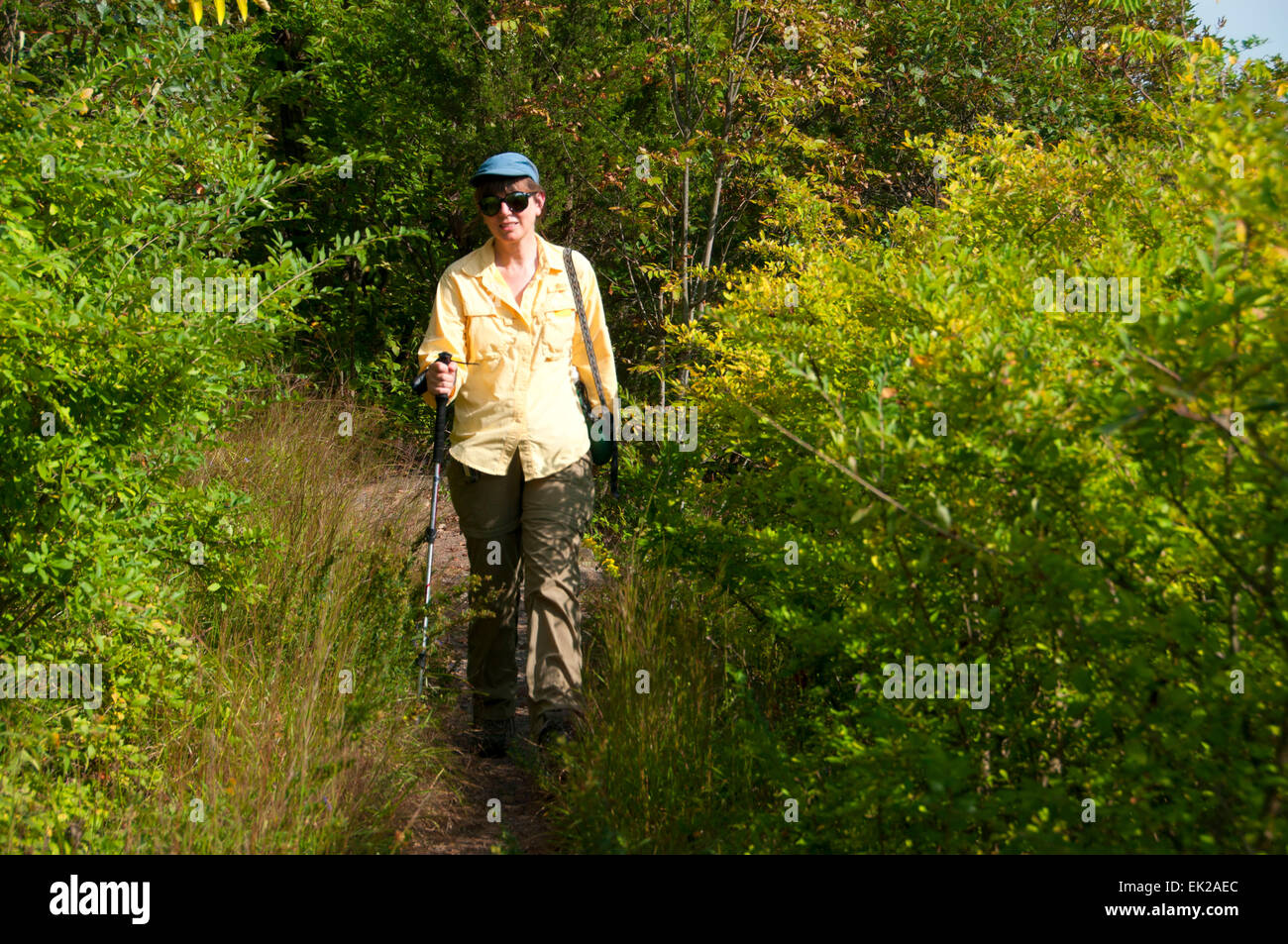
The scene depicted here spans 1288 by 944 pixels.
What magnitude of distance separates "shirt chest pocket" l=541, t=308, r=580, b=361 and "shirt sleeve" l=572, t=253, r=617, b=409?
6cm

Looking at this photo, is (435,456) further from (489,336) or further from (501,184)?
(501,184)

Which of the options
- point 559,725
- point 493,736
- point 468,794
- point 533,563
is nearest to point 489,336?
point 533,563

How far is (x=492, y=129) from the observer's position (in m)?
8.16

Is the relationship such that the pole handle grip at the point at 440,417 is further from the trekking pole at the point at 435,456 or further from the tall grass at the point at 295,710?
the tall grass at the point at 295,710

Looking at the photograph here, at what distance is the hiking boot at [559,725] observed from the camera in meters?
4.05

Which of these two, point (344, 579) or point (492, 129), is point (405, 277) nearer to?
point (492, 129)

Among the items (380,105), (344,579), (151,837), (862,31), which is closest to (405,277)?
(380,105)

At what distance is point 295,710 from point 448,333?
1.49 metres

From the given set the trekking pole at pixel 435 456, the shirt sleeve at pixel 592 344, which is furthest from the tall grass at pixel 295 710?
the shirt sleeve at pixel 592 344

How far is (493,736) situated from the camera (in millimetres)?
4426

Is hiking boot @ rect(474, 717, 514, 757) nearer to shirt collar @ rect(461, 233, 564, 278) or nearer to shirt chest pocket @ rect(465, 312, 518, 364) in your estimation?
shirt chest pocket @ rect(465, 312, 518, 364)

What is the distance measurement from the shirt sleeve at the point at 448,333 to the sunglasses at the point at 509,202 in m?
0.31

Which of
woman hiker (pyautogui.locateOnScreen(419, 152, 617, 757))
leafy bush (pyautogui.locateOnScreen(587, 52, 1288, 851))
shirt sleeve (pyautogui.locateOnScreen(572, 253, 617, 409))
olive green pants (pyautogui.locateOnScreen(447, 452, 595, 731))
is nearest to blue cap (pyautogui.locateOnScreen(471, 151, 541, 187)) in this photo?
woman hiker (pyautogui.locateOnScreen(419, 152, 617, 757))

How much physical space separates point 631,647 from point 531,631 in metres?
0.46
